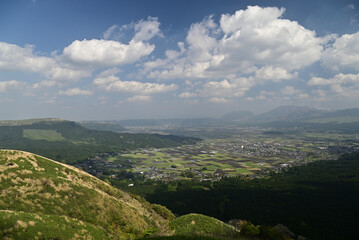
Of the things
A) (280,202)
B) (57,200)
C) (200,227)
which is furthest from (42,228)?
(280,202)

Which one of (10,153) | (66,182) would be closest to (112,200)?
(66,182)

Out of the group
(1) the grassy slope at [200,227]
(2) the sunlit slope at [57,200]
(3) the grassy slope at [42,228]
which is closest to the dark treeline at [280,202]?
(1) the grassy slope at [200,227]

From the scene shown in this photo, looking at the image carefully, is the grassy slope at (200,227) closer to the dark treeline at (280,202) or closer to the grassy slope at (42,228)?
the grassy slope at (42,228)

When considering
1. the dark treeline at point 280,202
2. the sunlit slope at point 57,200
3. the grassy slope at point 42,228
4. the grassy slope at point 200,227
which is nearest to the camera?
the grassy slope at point 42,228

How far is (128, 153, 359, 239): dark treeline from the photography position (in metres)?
116

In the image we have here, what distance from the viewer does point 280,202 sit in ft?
498

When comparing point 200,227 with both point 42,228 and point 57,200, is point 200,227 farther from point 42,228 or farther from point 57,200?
point 42,228

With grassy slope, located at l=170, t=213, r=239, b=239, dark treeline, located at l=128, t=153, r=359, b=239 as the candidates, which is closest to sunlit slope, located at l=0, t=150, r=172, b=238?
grassy slope, located at l=170, t=213, r=239, b=239

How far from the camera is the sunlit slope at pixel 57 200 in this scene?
46.1 metres

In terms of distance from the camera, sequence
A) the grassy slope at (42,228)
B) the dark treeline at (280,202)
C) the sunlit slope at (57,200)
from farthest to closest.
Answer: the dark treeline at (280,202)
the sunlit slope at (57,200)
the grassy slope at (42,228)

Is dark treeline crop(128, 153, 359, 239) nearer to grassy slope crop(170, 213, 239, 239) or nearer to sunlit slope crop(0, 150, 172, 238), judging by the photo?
grassy slope crop(170, 213, 239, 239)

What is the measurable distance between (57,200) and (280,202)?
15146 centimetres

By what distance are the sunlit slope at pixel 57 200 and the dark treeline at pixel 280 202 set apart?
8430 centimetres

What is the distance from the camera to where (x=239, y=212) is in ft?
443
